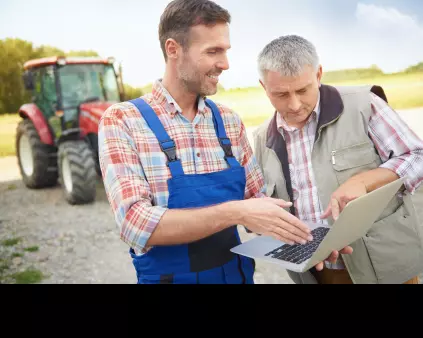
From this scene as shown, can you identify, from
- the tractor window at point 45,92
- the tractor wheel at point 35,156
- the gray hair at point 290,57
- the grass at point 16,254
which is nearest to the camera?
the gray hair at point 290,57

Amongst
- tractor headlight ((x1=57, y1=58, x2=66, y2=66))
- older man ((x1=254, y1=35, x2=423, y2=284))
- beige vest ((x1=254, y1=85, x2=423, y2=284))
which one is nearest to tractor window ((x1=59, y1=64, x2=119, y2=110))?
tractor headlight ((x1=57, y1=58, x2=66, y2=66))

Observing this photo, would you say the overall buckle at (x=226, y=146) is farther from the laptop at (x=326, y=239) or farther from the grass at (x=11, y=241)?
the grass at (x=11, y=241)

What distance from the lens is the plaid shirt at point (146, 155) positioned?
40.8 inches

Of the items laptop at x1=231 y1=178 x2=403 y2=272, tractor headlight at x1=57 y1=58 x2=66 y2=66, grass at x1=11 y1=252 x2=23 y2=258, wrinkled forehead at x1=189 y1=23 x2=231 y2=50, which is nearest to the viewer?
laptop at x1=231 y1=178 x2=403 y2=272

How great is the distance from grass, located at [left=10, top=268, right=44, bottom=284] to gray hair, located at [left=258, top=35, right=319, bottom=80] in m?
1.86

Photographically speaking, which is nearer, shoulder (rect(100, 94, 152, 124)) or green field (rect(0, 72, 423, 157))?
shoulder (rect(100, 94, 152, 124))

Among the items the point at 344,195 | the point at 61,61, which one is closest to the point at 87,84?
the point at 61,61

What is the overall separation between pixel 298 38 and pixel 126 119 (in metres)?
0.63

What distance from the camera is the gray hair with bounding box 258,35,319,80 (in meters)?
1.30

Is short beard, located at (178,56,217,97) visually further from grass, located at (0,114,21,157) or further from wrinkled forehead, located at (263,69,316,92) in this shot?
grass, located at (0,114,21,157)

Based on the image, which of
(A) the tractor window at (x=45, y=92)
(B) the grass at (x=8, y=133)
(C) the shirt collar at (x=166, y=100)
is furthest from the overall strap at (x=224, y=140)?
(A) the tractor window at (x=45, y=92)

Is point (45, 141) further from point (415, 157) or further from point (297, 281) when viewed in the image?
point (415, 157)

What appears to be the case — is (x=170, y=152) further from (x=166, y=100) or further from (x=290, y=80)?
(x=290, y=80)
